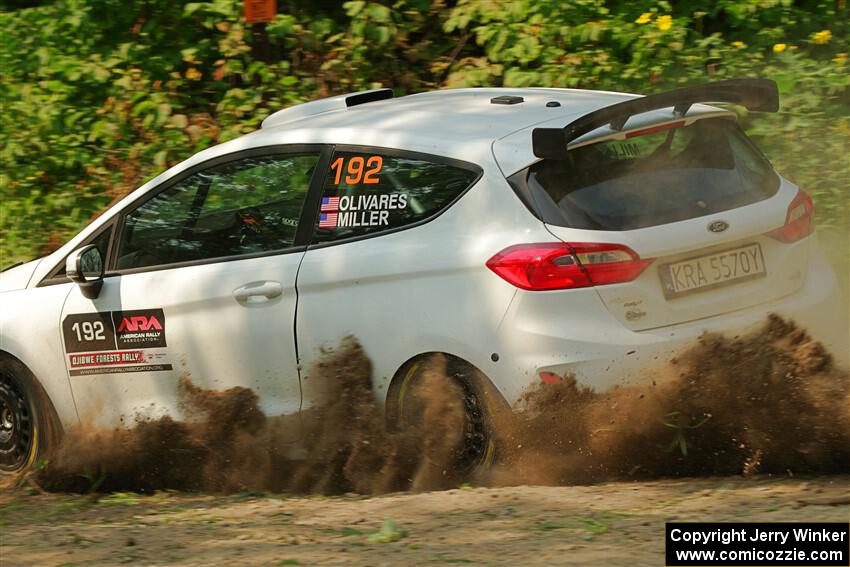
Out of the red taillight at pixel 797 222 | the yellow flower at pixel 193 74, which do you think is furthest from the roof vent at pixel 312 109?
the yellow flower at pixel 193 74

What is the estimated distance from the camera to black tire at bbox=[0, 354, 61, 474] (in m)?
5.95

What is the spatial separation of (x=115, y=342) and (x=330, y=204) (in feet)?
4.36

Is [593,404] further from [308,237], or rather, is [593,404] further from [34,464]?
[34,464]

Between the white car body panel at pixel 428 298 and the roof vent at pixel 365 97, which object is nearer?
the white car body panel at pixel 428 298

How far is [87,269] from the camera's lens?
568 cm

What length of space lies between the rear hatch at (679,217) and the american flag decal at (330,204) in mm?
922

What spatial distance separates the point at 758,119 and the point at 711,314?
4182 millimetres

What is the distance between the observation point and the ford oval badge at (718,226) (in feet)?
15.4

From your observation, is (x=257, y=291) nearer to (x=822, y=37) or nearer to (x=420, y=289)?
(x=420, y=289)

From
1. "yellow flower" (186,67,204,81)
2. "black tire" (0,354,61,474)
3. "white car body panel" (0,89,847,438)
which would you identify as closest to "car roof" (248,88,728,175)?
"white car body panel" (0,89,847,438)

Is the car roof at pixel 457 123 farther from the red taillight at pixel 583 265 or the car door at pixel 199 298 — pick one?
the red taillight at pixel 583 265

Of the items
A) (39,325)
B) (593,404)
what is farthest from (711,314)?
(39,325)

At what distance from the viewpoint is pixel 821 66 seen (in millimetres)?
8828

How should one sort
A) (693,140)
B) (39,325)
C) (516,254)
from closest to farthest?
Result: (516,254) → (693,140) → (39,325)
